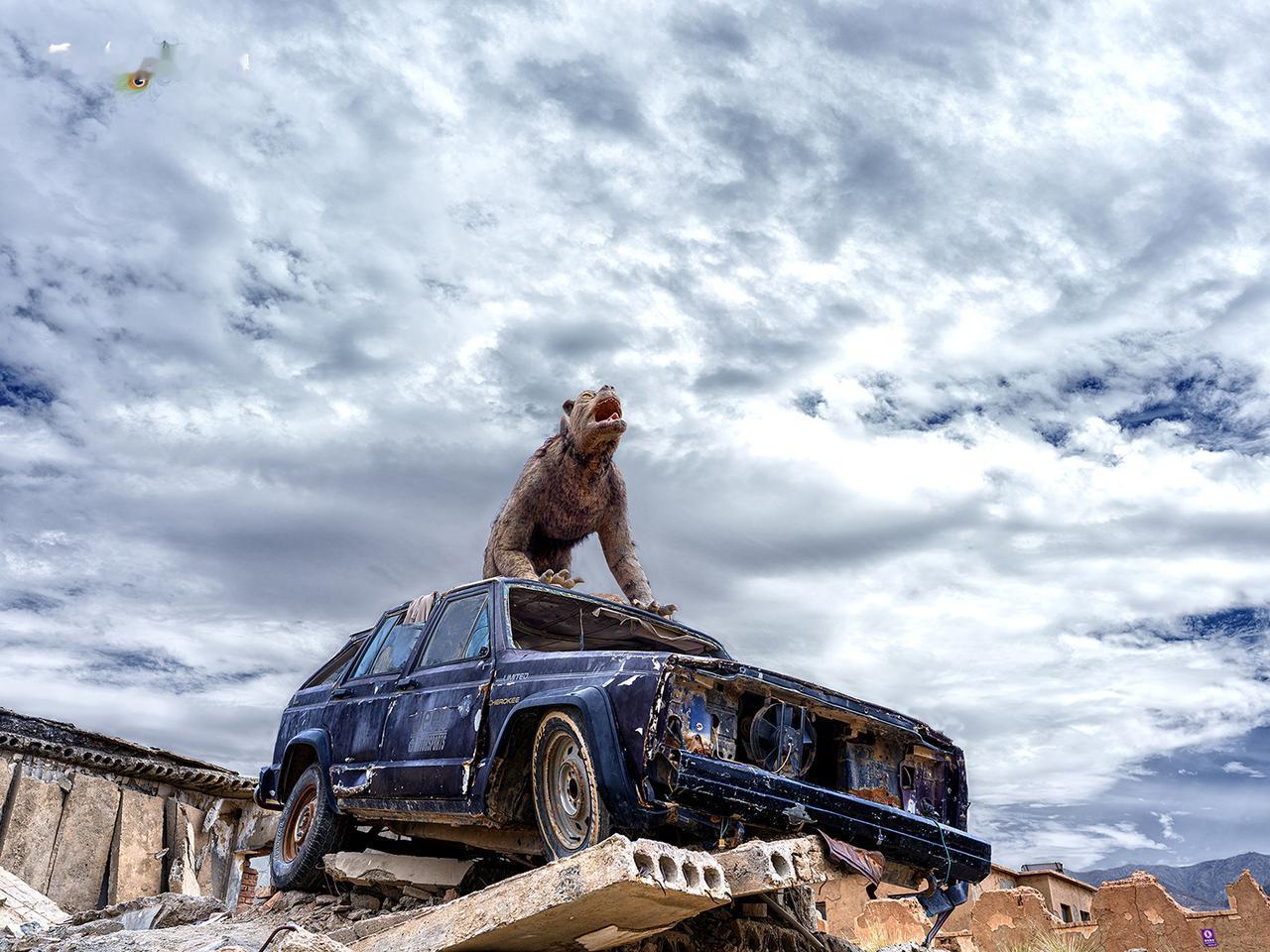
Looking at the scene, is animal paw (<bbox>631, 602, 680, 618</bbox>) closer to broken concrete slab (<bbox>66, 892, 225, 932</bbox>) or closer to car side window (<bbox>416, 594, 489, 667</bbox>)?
car side window (<bbox>416, 594, 489, 667</bbox>)

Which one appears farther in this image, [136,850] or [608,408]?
[136,850]

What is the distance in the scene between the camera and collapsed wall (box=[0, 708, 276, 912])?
49.8ft

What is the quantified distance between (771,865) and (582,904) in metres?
0.73

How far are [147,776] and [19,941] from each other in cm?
1251

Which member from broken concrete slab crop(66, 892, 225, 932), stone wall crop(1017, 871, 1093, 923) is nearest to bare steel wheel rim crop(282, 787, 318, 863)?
broken concrete slab crop(66, 892, 225, 932)

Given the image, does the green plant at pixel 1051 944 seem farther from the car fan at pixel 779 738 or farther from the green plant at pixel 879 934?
the car fan at pixel 779 738

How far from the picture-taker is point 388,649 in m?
6.79

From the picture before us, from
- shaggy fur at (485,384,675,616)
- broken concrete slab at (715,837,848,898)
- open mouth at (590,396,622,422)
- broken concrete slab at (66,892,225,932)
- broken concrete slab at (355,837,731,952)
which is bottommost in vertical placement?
broken concrete slab at (355,837,731,952)

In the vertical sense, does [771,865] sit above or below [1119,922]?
below

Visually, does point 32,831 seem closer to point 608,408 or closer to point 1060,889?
point 608,408

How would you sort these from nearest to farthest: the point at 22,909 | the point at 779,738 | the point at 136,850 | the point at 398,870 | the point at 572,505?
the point at 779,738
the point at 398,870
the point at 572,505
the point at 22,909
the point at 136,850

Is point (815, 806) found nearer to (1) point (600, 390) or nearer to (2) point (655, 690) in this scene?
(2) point (655, 690)

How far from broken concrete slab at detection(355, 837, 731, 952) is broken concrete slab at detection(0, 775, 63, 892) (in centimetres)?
Answer: 1268

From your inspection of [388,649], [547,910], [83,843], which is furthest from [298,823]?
[83,843]
